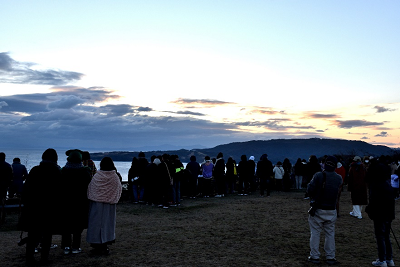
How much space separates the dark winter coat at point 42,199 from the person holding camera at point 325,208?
4311 mm

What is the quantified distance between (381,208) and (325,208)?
86 cm

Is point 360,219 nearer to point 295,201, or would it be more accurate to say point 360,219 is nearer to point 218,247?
point 295,201

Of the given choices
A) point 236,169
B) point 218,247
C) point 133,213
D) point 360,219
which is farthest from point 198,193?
point 218,247

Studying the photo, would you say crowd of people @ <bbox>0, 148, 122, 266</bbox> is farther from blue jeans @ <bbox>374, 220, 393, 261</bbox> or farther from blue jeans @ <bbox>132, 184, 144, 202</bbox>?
blue jeans @ <bbox>132, 184, 144, 202</bbox>

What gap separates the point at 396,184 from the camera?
51.6ft

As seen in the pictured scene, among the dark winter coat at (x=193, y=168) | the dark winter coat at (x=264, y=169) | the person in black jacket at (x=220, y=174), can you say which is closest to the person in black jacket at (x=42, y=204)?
the dark winter coat at (x=193, y=168)

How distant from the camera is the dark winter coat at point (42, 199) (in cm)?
601

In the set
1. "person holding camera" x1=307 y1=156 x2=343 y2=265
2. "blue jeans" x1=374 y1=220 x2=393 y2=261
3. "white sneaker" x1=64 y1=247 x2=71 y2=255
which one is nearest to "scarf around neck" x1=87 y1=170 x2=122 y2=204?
"white sneaker" x1=64 y1=247 x2=71 y2=255

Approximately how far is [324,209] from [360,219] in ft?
18.6

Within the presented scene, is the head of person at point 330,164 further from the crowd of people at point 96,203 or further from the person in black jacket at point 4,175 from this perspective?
the person in black jacket at point 4,175

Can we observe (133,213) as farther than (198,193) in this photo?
No

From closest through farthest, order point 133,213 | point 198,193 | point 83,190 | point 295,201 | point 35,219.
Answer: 1. point 35,219
2. point 83,190
3. point 133,213
4. point 295,201
5. point 198,193

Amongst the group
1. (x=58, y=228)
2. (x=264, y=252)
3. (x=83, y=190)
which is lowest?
(x=264, y=252)

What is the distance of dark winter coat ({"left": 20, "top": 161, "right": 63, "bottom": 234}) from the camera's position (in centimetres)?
601
